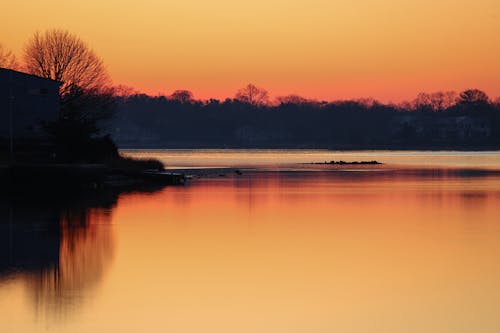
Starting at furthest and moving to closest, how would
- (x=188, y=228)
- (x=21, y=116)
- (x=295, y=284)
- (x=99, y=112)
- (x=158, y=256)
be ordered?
(x=99, y=112) < (x=21, y=116) < (x=188, y=228) < (x=158, y=256) < (x=295, y=284)

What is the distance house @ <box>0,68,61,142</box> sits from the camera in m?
76.4

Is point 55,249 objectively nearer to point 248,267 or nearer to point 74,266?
point 74,266

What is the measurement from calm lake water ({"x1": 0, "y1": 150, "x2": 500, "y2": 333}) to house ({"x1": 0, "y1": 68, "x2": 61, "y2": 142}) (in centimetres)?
3016

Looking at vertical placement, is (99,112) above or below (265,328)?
above

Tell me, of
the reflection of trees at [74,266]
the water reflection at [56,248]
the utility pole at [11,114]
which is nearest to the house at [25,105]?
the utility pole at [11,114]

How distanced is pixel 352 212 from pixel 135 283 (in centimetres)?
2270

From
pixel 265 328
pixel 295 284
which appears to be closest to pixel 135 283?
pixel 295 284

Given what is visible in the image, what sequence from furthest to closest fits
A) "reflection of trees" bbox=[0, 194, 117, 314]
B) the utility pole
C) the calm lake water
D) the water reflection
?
the utility pole < "reflection of trees" bbox=[0, 194, 117, 314] < the water reflection < the calm lake water

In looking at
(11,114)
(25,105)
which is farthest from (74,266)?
(25,105)

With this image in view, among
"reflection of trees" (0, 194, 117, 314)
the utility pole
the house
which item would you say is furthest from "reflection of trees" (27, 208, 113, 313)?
the house

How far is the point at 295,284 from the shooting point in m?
22.4

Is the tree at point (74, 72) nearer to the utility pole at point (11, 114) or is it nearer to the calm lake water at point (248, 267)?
the utility pole at point (11, 114)

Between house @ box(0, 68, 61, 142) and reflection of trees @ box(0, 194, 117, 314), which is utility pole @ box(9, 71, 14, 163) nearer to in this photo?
house @ box(0, 68, 61, 142)

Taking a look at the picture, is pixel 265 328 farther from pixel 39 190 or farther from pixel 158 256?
pixel 39 190
